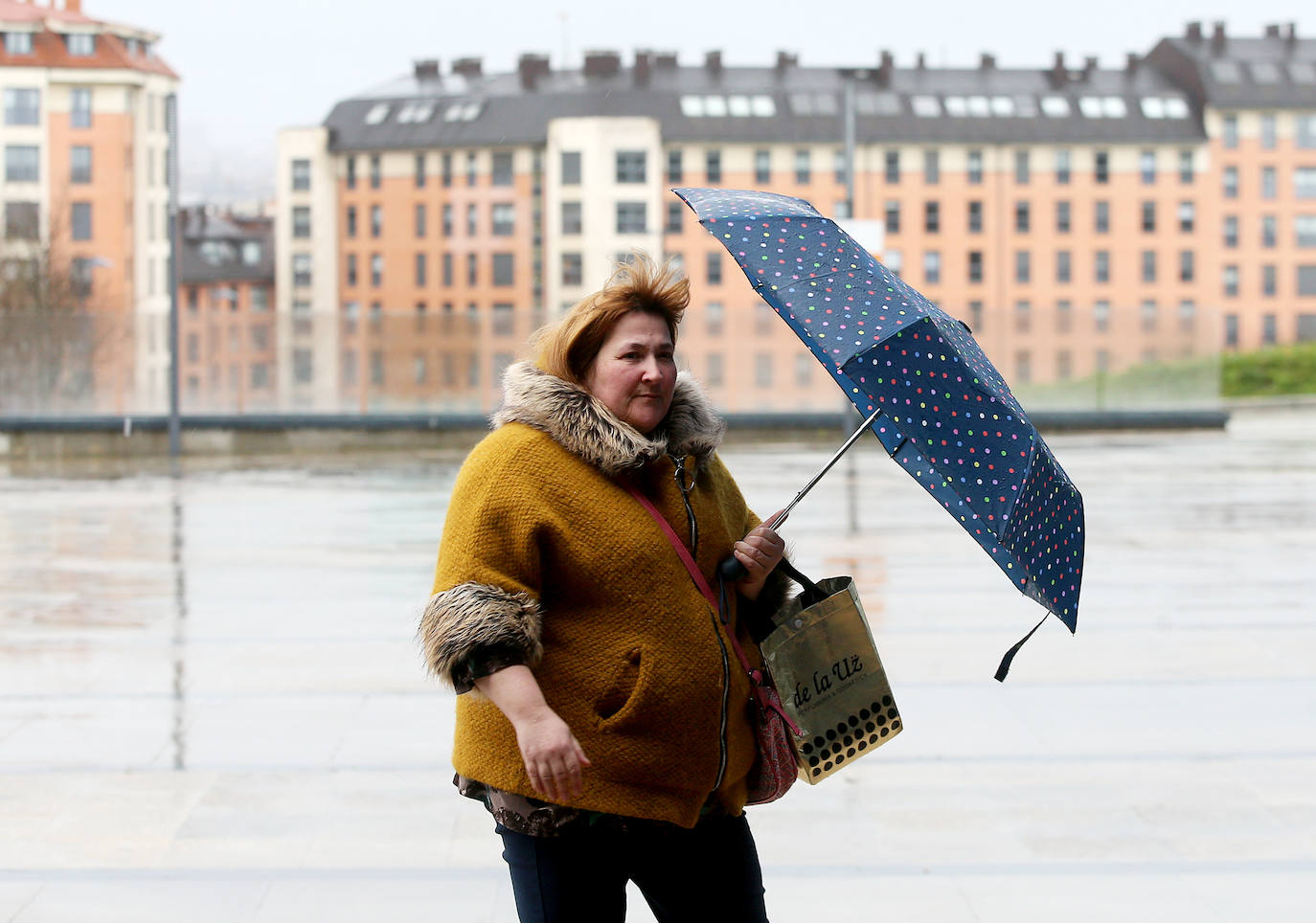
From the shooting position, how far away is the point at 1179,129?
9125 cm

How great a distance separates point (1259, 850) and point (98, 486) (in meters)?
17.2

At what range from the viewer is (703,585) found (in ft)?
9.68

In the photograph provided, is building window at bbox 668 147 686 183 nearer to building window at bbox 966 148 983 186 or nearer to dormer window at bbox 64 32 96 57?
building window at bbox 966 148 983 186

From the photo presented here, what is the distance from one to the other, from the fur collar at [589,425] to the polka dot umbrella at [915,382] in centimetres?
27

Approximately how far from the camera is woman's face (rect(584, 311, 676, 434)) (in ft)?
9.78

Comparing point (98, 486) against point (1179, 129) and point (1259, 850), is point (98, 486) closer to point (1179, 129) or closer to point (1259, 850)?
point (1259, 850)

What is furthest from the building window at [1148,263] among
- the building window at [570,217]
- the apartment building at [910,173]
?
the building window at [570,217]

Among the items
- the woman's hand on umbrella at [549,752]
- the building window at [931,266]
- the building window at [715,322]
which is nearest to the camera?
the woman's hand on umbrella at [549,752]

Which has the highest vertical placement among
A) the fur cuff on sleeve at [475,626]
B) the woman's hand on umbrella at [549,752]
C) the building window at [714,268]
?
the building window at [714,268]

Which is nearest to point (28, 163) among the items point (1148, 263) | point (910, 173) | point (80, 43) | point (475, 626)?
point (80, 43)

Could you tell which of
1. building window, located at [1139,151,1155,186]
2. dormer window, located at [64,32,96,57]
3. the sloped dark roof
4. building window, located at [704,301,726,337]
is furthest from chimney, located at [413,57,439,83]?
building window, located at [704,301,726,337]

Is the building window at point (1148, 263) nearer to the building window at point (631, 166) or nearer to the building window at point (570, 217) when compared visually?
the building window at point (631, 166)

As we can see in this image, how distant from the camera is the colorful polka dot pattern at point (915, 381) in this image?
2.95 meters

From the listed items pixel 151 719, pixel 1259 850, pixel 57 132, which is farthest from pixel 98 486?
pixel 57 132
